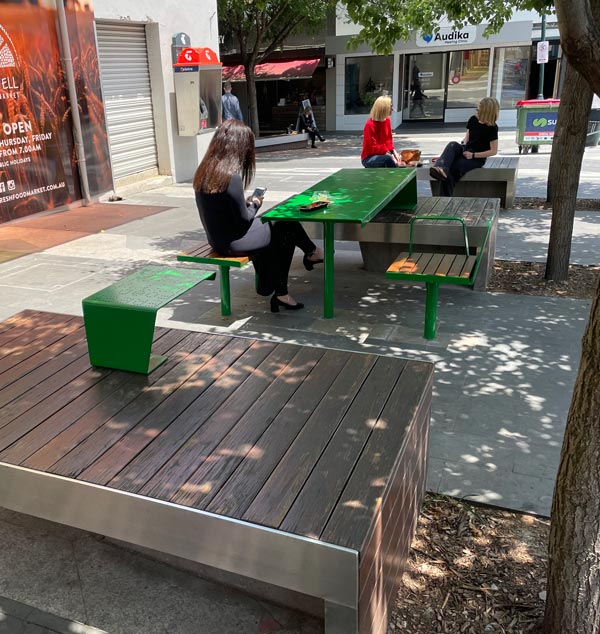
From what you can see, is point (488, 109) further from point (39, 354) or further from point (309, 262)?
point (39, 354)

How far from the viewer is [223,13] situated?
19.9m

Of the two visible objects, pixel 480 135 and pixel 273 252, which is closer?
pixel 273 252

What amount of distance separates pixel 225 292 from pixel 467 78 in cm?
2229

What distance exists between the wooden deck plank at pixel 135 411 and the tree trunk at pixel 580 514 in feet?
5.50

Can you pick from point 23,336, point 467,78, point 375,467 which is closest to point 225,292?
point 23,336

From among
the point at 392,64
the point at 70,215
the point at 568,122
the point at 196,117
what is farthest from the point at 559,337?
the point at 392,64

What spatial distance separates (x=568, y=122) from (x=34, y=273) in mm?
5729

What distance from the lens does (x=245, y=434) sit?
2559mm

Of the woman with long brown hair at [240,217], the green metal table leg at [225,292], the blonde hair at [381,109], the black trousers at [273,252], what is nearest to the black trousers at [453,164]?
the blonde hair at [381,109]

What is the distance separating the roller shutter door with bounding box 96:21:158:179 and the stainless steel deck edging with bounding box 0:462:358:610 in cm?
981

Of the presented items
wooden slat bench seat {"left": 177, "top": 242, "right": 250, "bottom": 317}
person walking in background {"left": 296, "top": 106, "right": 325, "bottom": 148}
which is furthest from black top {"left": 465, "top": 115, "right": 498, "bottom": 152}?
person walking in background {"left": 296, "top": 106, "right": 325, "bottom": 148}

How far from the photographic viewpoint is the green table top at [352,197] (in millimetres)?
4961

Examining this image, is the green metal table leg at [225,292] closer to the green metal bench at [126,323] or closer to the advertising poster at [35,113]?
the green metal bench at [126,323]

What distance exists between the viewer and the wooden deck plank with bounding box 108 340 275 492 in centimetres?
229
